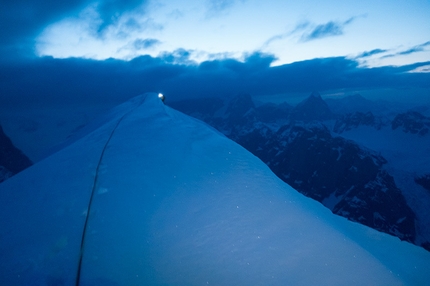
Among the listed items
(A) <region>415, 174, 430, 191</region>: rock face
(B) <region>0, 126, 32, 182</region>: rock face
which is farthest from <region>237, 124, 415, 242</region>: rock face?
(B) <region>0, 126, 32, 182</region>: rock face

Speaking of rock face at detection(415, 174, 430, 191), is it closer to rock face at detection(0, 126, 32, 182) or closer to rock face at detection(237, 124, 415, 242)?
rock face at detection(237, 124, 415, 242)

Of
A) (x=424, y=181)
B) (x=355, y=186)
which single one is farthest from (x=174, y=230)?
(x=424, y=181)

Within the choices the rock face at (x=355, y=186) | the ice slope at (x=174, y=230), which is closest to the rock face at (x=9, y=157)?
the ice slope at (x=174, y=230)

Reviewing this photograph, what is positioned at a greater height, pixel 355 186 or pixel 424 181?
pixel 424 181

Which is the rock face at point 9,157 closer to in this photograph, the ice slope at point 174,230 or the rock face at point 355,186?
the ice slope at point 174,230

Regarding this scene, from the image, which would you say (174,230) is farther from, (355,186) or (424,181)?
(424,181)

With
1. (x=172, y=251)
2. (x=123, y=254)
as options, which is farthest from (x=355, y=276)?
(x=123, y=254)

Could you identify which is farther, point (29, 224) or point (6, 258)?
point (29, 224)

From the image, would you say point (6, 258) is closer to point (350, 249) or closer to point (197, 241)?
point (197, 241)

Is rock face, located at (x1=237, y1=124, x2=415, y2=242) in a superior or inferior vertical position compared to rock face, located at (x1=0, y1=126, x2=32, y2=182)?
inferior
